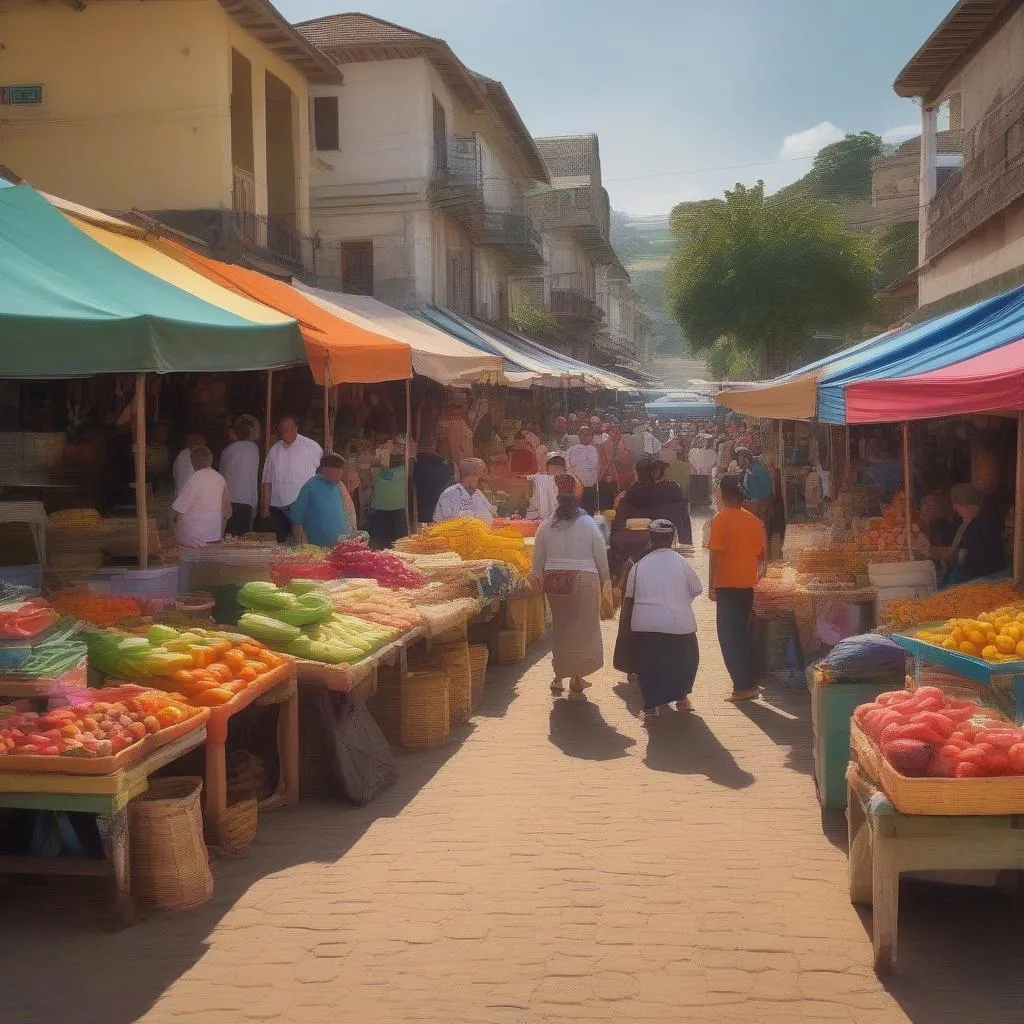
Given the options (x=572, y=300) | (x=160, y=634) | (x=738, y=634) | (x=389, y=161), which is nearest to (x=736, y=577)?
(x=738, y=634)

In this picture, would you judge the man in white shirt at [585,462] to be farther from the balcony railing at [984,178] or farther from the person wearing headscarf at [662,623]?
the person wearing headscarf at [662,623]

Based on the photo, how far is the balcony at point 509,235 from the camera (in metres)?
31.0

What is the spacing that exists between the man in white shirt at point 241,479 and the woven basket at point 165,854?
7.00 m

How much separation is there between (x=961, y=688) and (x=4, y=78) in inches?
666

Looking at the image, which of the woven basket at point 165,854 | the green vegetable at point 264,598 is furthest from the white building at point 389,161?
the woven basket at point 165,854

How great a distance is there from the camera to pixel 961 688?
235 inches

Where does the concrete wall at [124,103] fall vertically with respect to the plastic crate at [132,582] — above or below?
above

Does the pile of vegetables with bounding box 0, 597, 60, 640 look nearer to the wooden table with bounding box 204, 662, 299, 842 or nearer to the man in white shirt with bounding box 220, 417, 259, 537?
the wooden table with bounding box 204, 662, 299, 842

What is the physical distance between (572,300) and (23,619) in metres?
41.5

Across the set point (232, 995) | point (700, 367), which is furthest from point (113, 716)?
point (700, 367)

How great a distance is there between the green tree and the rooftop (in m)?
21.3

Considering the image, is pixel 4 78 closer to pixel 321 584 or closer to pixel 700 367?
pixel 321 584

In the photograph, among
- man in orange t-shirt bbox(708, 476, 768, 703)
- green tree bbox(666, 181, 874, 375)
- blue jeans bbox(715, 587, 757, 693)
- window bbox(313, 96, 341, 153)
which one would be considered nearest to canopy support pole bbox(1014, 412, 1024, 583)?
man in orange t-shirt bbox(708, 476, 768, 703)

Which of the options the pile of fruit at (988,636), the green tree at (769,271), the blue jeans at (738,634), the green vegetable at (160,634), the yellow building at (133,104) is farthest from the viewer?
the green tree at (769,271)
